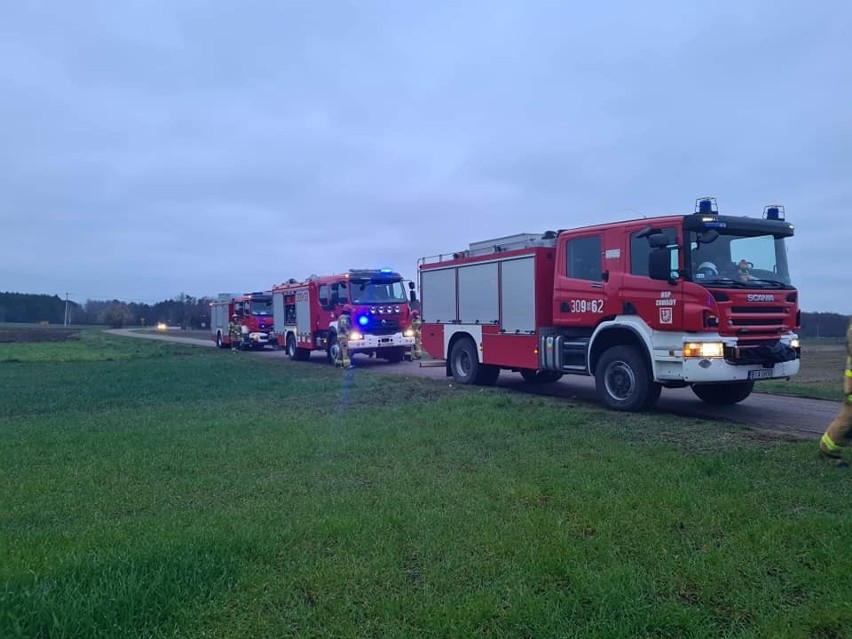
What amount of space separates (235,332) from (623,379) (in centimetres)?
2772

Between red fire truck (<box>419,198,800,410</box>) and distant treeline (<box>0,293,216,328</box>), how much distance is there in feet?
294

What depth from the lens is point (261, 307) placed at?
34.4 meters

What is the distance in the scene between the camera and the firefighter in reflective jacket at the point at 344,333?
2155 centimetres

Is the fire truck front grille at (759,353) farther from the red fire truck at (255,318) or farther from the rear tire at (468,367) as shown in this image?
the red fire truck at (255,318)

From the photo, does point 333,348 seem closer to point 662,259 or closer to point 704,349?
point 662,259

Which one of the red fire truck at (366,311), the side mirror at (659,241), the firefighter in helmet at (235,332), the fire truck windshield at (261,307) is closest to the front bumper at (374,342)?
the red fire truck at (366,311)

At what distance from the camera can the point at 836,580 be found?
3.98m

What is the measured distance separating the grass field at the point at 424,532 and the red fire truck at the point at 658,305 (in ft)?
4.46

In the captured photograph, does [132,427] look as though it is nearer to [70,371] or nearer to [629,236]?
[629,236]

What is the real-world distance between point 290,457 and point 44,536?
9.53 ft

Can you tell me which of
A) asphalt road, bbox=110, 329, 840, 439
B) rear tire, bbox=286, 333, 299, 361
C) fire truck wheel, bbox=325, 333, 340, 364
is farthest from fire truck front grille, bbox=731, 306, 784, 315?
rear tire, bbox=286, 333, 299, 361

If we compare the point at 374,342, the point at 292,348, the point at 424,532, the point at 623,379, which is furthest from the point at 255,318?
the point at 424,532

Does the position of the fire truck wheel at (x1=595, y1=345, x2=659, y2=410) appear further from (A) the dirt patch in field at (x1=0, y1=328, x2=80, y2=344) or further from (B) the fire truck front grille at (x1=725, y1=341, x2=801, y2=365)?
(A) the dirt patch in field at (x1=0, y1=328, x2=80, y2=344)

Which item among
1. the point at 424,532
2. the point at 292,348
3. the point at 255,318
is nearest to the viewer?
the point at 424,532
